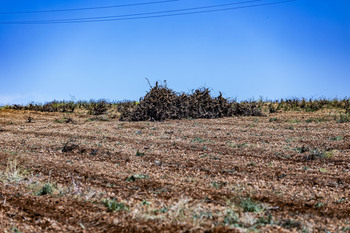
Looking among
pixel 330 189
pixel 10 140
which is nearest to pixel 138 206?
pixel 330 189

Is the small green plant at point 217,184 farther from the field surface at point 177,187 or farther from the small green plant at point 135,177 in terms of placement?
the small green plant at point 135,177

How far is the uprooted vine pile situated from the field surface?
923 cm

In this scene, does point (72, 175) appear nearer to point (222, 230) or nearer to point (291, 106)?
point (222, 230)

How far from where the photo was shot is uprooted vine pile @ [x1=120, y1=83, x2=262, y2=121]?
20031mm

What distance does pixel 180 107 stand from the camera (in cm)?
2061

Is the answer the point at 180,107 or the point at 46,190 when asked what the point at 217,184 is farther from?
the point at 180,107

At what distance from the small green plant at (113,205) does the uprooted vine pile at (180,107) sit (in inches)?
582

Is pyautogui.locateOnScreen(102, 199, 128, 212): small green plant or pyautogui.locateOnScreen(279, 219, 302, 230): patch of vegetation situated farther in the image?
pyautogui.locateOnScreen(102, 199, 128, 212): small green plant

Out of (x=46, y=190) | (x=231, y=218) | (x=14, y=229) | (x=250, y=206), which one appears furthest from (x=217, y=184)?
(x=14, y=229)

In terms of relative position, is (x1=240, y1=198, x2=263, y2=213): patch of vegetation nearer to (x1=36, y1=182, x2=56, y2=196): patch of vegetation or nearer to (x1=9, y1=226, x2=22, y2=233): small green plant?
(x1=9, y1=226, x2=22, y2=233): small green plant

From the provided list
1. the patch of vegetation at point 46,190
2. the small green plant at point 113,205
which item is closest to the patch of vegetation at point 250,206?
the small green plant at point 113,205

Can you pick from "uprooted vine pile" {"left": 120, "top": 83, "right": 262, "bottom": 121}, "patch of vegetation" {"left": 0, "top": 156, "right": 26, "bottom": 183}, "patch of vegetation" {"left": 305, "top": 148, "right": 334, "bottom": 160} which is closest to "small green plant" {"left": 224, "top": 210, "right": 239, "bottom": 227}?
"patch of vegetation" {"left": 0, "top": 156, "right": 26, "bottom": 183}

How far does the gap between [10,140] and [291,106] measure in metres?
18.1

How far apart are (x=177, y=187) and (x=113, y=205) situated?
1269 mm
